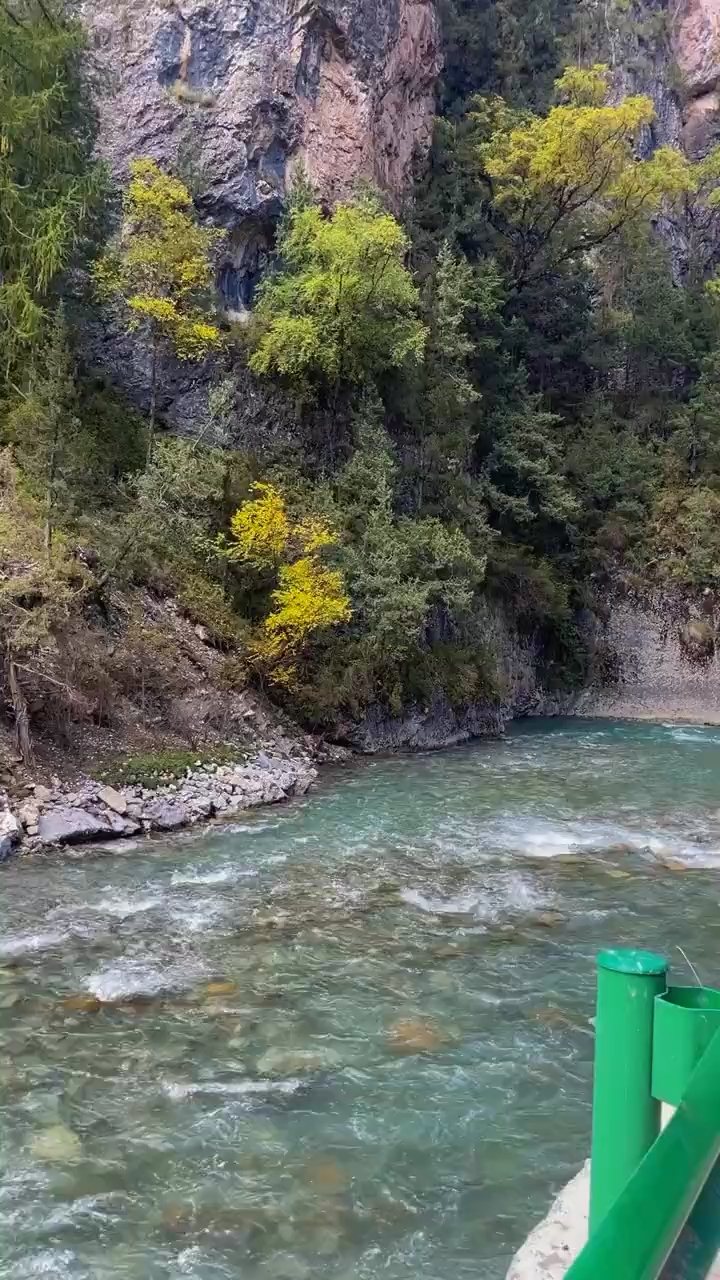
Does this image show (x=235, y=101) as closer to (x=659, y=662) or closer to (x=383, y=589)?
(x=383, y=589)

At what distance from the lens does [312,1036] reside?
7090 millimetres

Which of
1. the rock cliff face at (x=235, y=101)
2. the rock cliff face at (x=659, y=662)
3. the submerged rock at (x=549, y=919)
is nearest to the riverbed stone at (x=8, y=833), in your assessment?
the submerged rock at (x=549, y=919)

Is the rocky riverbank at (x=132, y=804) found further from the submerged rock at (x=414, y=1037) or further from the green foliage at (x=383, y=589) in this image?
the submerged rock at (x=414, y=1037)

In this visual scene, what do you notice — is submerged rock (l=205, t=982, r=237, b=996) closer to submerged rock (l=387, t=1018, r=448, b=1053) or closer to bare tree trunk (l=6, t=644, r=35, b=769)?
submerged rock (l=387, t=1018, r=448, b=1053)

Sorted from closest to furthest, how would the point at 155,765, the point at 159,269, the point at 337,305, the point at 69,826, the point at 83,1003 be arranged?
the point at 83,1003
the point at 69,826
the point at 155,765
the point at 159,269
the point at 337,305

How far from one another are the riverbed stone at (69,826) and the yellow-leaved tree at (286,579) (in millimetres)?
6614

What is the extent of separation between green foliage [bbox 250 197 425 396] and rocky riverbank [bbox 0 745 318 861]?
11483mm

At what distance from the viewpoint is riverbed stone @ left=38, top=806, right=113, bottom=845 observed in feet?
39.8

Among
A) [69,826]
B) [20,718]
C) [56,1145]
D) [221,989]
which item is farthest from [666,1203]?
[20,718]

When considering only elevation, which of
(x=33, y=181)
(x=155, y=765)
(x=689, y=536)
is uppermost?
(x=33, y=181)

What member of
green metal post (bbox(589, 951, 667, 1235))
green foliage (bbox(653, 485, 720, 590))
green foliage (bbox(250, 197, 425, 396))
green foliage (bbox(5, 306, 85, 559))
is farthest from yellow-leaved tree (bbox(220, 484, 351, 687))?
green metal post (bbox(589, 951, 667, 1235))

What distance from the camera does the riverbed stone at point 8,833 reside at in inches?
454

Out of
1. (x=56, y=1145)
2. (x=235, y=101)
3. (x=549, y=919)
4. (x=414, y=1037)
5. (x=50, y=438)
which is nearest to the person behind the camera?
(x=56, y=1145)

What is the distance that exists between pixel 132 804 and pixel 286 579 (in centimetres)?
685
